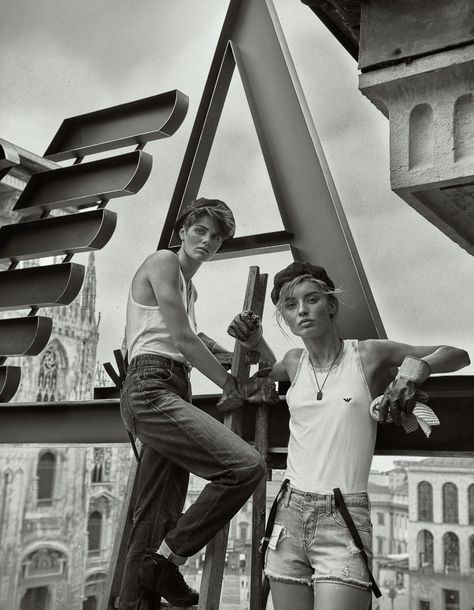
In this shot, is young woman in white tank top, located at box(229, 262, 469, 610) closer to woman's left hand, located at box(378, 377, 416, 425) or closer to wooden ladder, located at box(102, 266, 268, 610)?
woman's left hand, located at box(378, 377, 416, 425)

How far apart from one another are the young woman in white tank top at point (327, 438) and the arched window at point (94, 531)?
28861 millimetres

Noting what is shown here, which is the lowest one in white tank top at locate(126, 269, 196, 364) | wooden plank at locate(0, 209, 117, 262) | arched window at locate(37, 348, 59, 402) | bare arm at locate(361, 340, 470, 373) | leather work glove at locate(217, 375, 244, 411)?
leather work glove at locate(217, 375, 244, 411)

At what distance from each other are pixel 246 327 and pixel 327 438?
2.97 feet

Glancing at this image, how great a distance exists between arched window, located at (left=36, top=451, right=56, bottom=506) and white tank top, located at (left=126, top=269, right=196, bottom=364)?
3203 centimetres

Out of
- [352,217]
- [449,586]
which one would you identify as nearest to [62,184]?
[352,217]

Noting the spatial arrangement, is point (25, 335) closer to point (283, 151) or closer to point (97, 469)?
point (283, 151)

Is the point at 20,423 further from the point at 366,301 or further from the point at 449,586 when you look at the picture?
the point at 449,586

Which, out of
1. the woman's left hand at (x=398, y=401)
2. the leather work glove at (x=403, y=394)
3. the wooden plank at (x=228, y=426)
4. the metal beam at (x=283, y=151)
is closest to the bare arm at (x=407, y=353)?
the leather work glove at (x=403, y=394)

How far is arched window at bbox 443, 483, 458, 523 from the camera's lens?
555 centimetres

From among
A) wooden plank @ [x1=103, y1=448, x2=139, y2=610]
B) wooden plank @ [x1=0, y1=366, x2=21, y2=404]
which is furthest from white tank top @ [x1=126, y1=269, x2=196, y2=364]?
wooden plank @ [x1=0, y1=366, x2=21, y2=404]

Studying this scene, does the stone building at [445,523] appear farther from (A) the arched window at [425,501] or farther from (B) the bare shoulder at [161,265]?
(B) the bare shoulder at [161,265]

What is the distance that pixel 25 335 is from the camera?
624 cm

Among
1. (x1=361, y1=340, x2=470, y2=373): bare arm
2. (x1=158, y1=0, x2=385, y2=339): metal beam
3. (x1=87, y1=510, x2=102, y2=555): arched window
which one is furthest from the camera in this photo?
(x1=87, y1=510, x2=102, y2=555): arched window

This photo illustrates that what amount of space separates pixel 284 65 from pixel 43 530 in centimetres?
3057
